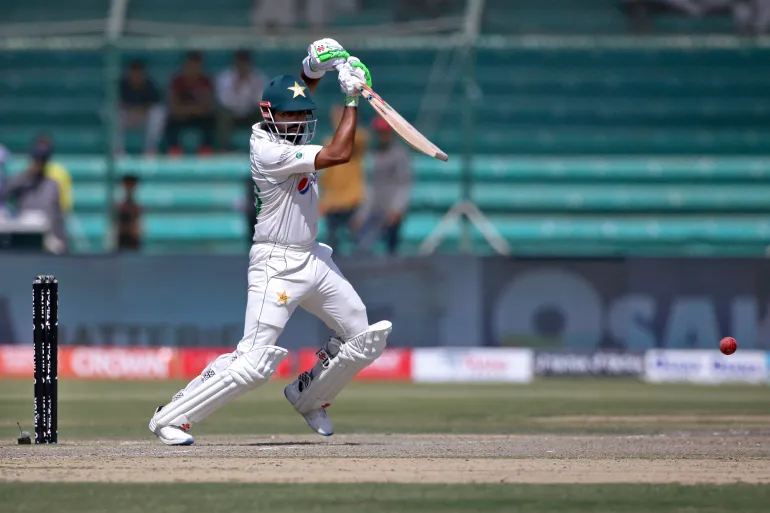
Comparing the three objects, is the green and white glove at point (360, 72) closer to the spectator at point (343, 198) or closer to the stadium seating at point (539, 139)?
the spectator at point (343, 198)

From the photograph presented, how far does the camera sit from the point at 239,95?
1460cm

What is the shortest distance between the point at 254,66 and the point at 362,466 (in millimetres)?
9964

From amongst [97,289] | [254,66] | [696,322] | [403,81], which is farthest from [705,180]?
[97,289]

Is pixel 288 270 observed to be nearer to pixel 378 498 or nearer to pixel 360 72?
pixel 360 72

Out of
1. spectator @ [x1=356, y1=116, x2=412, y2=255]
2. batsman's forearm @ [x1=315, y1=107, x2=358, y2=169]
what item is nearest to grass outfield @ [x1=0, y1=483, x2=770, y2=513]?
batsman's forearm @ [x1=315, y1=107, x2=358, y2=169]

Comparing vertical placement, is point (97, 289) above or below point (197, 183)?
below

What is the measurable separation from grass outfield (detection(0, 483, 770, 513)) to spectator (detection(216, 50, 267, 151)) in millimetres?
9248

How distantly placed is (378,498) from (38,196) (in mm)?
9542

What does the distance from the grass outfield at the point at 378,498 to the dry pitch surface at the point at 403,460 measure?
18cm

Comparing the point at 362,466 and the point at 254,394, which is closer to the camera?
the point at 362,466

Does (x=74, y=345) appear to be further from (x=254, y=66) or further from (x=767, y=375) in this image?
(x=767, y=375)

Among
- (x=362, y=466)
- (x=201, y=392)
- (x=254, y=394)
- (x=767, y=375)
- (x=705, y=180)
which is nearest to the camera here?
(x=362, y=466)

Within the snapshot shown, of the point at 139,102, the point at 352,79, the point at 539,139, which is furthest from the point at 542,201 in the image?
the point at 352,79

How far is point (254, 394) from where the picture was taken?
12.3 meters
